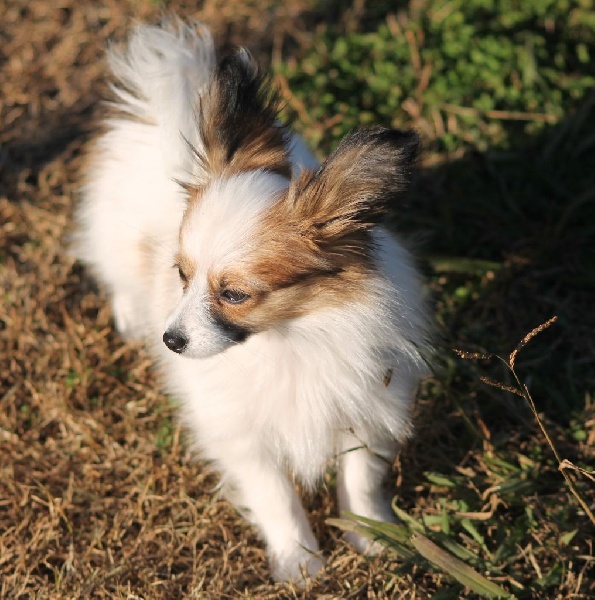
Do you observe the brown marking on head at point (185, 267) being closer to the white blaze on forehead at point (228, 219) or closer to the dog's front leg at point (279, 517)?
the white blaze on forehead at point (228, 219)

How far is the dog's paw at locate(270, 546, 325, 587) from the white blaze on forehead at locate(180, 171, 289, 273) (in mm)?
1270

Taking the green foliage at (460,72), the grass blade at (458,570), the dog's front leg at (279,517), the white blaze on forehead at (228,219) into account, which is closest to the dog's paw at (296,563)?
the dog's front leg at (279,517)

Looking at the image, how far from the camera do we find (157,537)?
11.0ft

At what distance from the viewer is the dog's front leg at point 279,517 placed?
3.01m

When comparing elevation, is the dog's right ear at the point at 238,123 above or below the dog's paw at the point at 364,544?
above

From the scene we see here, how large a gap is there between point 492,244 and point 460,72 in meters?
1.18

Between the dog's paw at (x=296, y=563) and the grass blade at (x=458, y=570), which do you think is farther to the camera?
the dog's paw at (x=296, y=563)

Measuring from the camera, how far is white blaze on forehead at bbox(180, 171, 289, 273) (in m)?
2.39

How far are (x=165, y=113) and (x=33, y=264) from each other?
1635mm

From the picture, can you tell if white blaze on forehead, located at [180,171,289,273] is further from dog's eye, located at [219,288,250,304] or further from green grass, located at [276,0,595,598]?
green grass, located at [276,0,595,598]

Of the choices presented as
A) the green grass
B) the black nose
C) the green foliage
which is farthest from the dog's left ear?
the green foliage

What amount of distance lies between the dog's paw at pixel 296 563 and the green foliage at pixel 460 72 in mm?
2344

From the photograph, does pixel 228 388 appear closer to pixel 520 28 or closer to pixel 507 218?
pixel 507 218

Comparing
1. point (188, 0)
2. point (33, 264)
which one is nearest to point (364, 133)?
point (33, 264)
